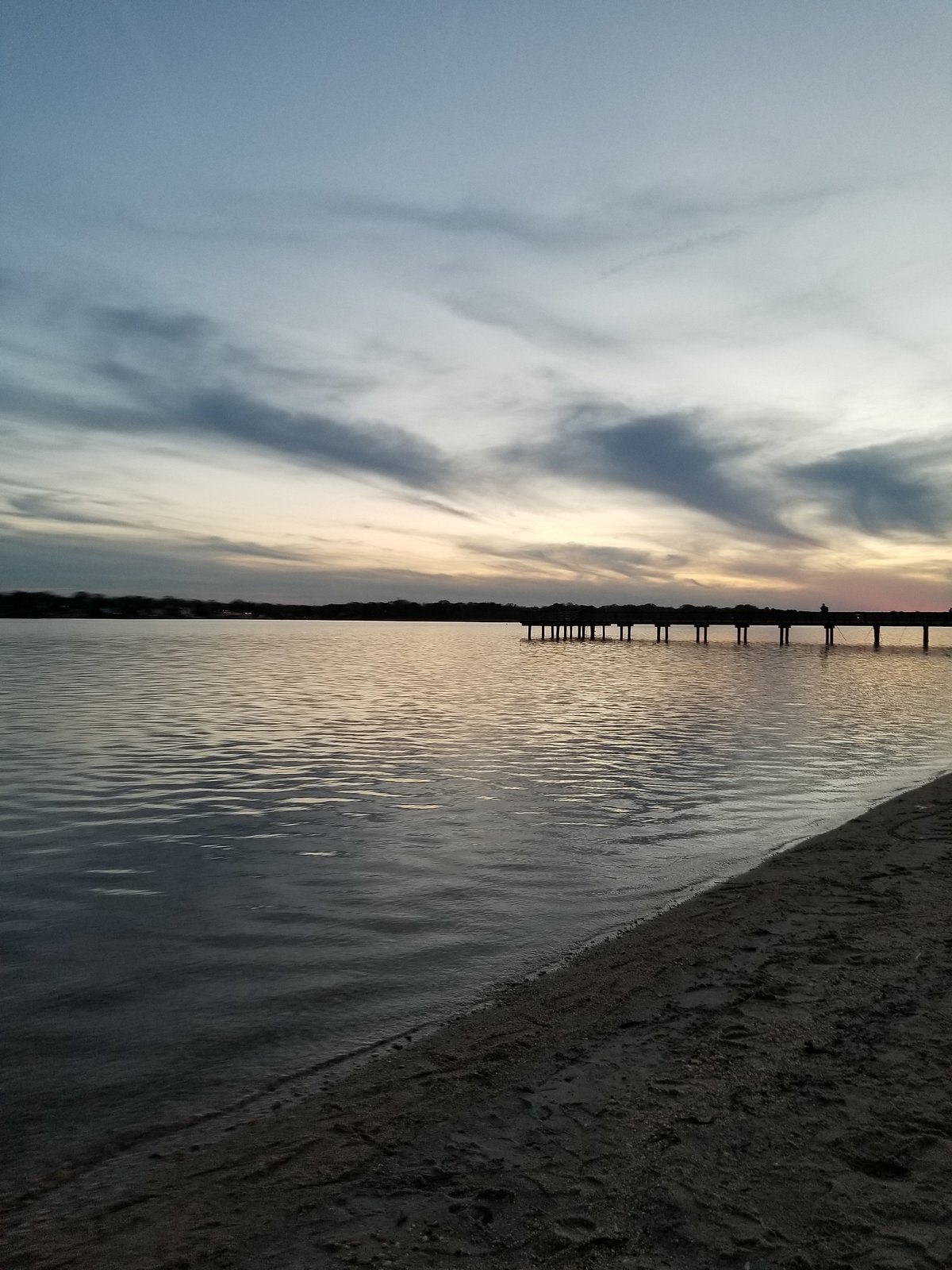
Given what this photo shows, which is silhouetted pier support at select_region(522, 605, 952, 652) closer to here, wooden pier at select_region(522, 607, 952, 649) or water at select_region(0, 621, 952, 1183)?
wooden pier at select_region(522, 607, 952, 649)

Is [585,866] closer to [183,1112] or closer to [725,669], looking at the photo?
[183,1112]

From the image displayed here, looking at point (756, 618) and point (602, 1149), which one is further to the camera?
→ point (756, 618)

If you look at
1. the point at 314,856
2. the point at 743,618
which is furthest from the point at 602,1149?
the point at 743,618

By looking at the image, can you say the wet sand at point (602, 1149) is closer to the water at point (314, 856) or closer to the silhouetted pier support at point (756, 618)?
the water at point (314, 856)

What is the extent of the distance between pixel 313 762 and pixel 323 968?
11.6m

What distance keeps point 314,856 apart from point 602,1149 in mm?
7906

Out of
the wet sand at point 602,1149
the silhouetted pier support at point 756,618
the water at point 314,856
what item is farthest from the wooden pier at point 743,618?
the wet sand at point 602,1149

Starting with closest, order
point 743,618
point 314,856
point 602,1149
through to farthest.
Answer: point 602,1149 → point 314,856 → point 743,618

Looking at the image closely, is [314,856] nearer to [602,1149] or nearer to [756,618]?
[602,1149]

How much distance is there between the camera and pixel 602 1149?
4.57 metres

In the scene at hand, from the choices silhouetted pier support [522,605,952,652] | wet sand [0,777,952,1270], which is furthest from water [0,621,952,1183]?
silhouetted pier support [522,605,952,652]

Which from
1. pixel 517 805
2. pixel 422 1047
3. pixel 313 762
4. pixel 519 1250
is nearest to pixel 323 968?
pixel 422 1047

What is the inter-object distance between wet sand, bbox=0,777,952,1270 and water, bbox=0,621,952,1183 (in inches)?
30.5

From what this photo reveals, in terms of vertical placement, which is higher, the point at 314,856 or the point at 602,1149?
the point at 602,1149
